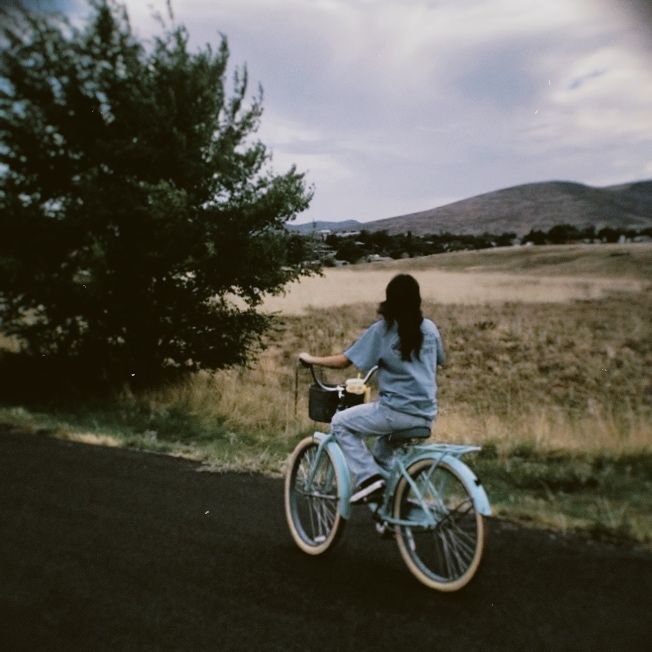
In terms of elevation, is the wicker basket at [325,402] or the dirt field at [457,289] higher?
the wicker basket at [325,402]

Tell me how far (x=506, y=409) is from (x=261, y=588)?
991cm

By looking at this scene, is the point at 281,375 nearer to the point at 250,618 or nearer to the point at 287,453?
the point at 287,453

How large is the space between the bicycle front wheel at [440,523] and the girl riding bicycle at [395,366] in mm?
283

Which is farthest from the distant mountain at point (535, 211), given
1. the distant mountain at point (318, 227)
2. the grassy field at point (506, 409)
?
the distant mountain at point (318, 227)

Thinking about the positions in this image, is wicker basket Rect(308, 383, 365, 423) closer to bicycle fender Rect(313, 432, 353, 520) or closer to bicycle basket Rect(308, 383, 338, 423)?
bicycle basket Rect(308, 383, 338, 423)

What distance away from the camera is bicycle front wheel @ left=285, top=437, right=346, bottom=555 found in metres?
5.00

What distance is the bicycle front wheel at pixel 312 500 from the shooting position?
5.00m

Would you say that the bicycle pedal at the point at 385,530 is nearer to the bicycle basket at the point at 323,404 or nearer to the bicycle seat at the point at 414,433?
the bicycle seat at the point at 414,433

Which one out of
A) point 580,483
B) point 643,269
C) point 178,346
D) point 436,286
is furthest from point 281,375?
point 643,269

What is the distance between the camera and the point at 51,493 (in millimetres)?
6488

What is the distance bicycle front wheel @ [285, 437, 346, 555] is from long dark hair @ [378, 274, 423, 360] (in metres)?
1.04

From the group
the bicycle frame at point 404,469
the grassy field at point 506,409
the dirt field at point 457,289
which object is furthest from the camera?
the dirt field at point 457,289

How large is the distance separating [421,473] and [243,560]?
1370 mm

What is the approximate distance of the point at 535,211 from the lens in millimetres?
74750
